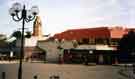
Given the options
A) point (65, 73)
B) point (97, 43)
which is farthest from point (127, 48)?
point (65, 73)

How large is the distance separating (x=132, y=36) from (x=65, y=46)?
14.9 m

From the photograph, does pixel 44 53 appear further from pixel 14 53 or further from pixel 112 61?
pixel 112 61

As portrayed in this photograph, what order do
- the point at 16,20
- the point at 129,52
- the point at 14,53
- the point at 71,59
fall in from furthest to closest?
the point at 14,53
the point at 71,59
the point at 129,52
the point at 16,20

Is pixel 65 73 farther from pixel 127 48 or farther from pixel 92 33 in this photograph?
pixel 92 33

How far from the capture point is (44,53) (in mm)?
74312

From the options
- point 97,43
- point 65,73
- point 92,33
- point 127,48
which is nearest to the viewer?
point 65,73

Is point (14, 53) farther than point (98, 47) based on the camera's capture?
Yes

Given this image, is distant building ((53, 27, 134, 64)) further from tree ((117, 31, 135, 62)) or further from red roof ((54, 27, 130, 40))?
tree ((117, 31, 135, 62))

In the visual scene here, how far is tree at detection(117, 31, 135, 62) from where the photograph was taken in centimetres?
5944

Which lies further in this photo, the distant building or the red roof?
the red roof

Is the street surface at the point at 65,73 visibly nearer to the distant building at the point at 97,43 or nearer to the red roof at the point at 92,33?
the distant building at the point at 97,43

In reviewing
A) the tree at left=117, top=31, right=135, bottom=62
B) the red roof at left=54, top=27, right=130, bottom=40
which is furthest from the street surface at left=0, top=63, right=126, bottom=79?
the red roof at left=54, top=27, right=130, bottom=40

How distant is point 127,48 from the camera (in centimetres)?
6044

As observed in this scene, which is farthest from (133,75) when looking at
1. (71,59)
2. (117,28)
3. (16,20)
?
(117,28)
